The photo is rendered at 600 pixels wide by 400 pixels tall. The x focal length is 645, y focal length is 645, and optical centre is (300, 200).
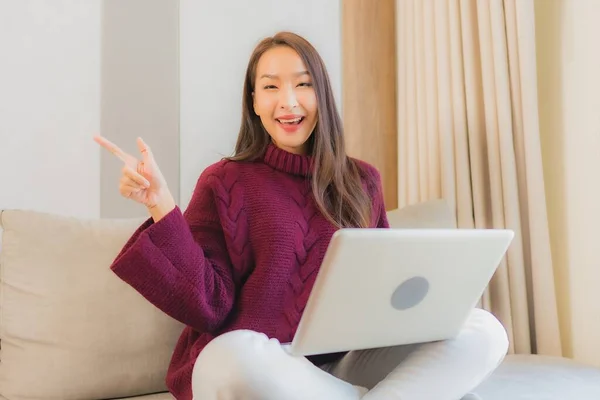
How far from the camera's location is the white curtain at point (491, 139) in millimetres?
1639

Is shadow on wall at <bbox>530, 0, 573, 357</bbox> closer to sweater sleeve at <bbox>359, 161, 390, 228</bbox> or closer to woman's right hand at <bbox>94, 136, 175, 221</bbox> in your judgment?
sweater sleeve at <bbox>359, 161, 390, 228</bbox>

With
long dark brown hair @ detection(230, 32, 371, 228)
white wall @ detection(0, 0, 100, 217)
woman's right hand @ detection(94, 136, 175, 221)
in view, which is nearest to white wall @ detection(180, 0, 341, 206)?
white wall @ detection(0, 0, 100, 217)

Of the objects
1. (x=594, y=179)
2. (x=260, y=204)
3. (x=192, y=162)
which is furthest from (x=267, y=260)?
(x=594, y=179)

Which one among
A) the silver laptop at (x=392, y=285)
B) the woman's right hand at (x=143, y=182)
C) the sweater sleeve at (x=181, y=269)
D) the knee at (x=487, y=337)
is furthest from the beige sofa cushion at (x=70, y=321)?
the knee at (x=487, y=337)

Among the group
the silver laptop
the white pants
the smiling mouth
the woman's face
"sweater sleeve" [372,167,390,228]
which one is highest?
the woman's face

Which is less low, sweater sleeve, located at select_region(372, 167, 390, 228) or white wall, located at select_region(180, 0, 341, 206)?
white wall, located at select_region(180, 0, 341, 206)

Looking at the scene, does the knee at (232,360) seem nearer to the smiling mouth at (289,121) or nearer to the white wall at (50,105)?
the smiling mouth at (289,121)

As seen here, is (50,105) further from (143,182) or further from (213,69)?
(143,182)

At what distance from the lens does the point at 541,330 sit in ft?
5.36

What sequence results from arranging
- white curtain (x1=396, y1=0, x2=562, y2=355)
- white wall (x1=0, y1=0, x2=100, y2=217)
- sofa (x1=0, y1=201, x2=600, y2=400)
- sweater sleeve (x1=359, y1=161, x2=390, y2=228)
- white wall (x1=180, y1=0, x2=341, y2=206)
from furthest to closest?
white wall (x1=180, y1=0, x2=341, y2=206) → white curtain (x1=396, y1=0, x2=562, y2=355) → white wall (x1=0, y1=0, x2=100, y2=217) → sweater sleeve (x1=359, y1=161, x2=390, y2=228) → sofa (x1=0, y1=201, x2=600, y2=400)

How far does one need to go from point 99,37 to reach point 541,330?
53.1 inches

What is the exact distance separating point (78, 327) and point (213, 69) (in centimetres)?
85

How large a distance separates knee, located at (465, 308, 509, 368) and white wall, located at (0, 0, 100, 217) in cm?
99

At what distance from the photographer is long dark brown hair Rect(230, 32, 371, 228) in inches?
50.1
